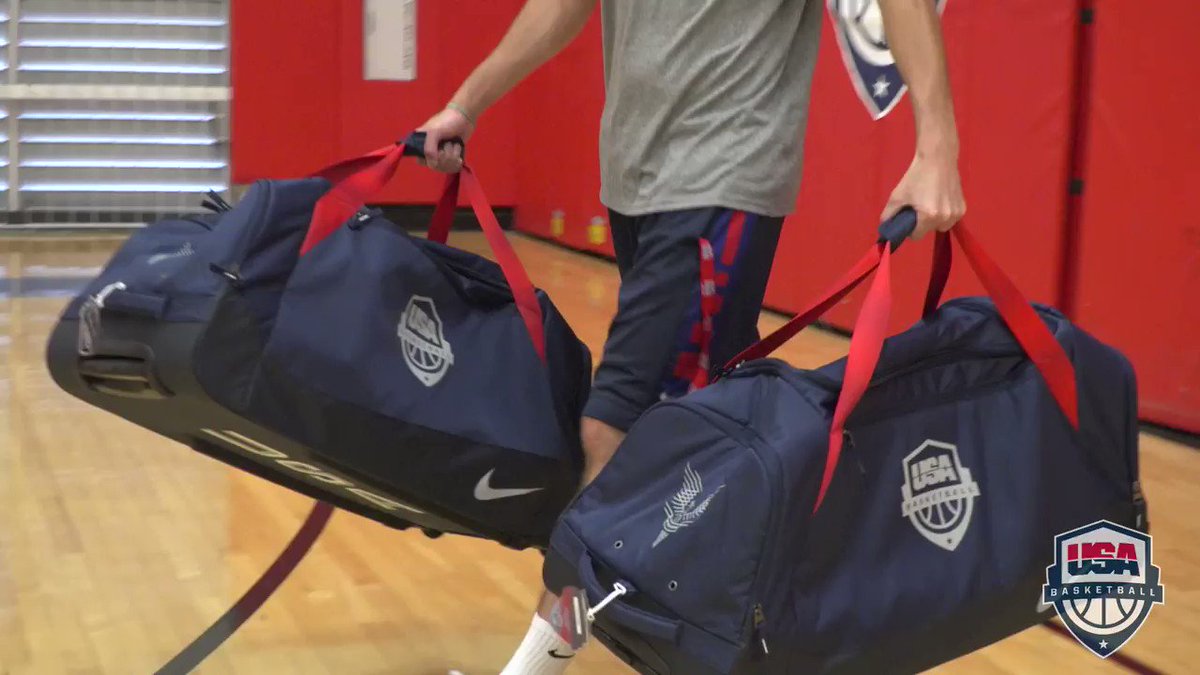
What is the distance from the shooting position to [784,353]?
4613 millimetres

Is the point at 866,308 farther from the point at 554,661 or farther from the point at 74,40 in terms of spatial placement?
the point at 74,40

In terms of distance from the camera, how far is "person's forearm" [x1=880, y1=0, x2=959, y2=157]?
4.88 feet

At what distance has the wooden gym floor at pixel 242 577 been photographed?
2.18 m

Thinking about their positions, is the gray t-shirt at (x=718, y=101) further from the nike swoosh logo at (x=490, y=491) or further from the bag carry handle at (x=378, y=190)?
the nike swoosh logo at (x=490, y=491)

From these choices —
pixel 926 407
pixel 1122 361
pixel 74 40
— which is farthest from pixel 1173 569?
pixel 74 40

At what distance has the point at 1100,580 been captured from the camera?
1508 millimetres

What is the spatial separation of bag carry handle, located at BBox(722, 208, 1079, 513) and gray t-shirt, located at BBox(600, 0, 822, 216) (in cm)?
20

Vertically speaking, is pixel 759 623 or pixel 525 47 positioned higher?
pixel 525 47

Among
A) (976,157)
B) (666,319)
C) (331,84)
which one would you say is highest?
(666,319)

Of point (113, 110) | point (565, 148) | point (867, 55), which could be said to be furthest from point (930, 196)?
point (113, 110)

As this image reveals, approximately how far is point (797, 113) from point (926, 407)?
400 mm

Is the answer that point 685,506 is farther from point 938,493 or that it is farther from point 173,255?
point 173,255

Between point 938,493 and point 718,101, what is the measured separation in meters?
0.51

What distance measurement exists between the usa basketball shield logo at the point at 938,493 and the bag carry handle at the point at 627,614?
260 millimetres
